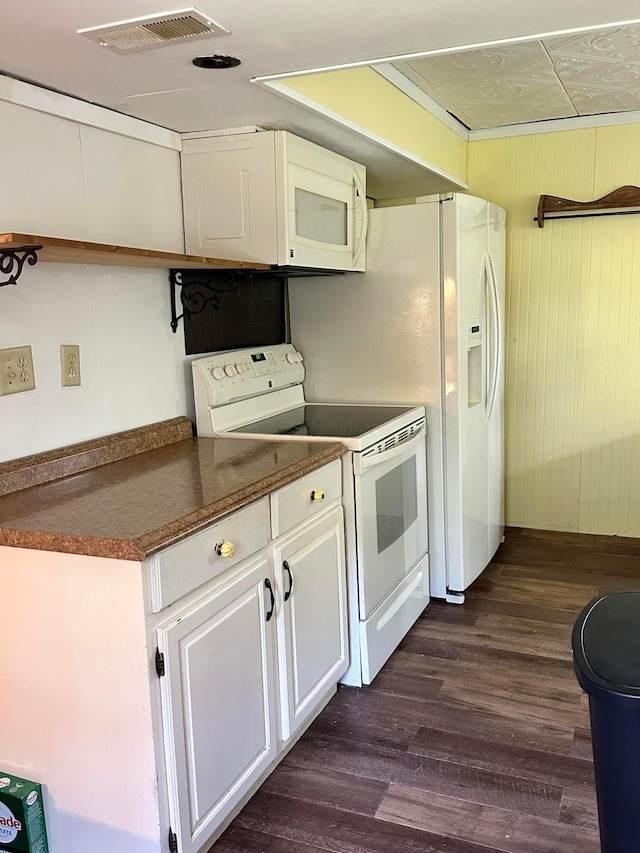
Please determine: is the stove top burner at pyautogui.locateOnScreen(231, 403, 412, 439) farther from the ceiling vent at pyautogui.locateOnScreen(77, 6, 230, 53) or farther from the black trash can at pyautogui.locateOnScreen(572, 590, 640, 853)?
the black trash can at pyautogui.locateOnScreen(572, 590, 640, 853)

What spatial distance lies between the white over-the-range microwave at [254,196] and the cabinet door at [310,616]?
36.4 inches

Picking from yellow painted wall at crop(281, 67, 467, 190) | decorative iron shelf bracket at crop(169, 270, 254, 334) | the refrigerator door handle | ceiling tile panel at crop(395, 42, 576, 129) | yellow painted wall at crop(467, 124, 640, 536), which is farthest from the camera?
yellow painted wall at crop(467, 124, 640, 536)

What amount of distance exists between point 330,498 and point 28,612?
3.38 feet

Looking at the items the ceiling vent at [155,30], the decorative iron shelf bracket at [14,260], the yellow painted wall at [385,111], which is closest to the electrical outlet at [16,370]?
the decorative iron shelf bracket at [14,260]

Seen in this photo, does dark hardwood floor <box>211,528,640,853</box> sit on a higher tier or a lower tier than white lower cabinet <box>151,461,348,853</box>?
lower

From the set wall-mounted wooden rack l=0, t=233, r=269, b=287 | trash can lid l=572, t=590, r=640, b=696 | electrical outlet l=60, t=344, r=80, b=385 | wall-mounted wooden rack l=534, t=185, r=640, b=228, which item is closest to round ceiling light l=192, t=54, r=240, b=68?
wall-mounted wooden rack l=0, t=233, r=269, b=287

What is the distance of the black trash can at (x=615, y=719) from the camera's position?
1093 mm

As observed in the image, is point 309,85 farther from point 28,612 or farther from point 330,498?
point 28,612

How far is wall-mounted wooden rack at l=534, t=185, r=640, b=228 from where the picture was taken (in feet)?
12.5

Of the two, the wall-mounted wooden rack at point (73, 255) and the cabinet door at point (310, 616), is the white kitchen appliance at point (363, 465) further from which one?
the wall-mounted wooden rack at point (73, 255)

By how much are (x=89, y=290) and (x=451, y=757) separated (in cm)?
173

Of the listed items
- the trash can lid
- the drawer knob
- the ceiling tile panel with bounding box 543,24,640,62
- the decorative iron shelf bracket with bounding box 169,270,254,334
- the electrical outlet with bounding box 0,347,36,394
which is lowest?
the drawer knob

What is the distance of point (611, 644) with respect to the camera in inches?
46.4

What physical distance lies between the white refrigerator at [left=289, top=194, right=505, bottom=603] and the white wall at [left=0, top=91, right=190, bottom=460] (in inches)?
33.7
